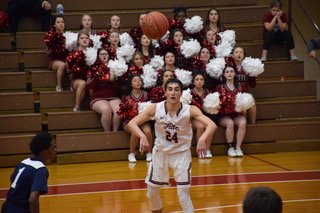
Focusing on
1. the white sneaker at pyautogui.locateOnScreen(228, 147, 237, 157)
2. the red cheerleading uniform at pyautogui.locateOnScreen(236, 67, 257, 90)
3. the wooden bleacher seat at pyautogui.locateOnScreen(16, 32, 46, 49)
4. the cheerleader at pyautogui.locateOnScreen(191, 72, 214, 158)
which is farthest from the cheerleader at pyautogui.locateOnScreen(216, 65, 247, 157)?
the wooden bleacher seat at pyautogui.locateOnScreen(16, 32, 46, 49)

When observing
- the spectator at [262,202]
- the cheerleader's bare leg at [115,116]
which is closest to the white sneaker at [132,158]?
the cheerleader's bare leg at [115,116]

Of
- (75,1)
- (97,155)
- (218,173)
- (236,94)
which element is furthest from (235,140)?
(75,1)

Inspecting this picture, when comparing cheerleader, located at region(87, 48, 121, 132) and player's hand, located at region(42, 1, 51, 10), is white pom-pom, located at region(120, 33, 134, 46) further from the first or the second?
player's hand, located at region(42, 1, 51, 10)

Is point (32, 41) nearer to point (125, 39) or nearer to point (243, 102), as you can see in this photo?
point (125, 39)

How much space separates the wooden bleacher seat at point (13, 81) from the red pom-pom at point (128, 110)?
196 cm

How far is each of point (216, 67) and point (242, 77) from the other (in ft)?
1.81

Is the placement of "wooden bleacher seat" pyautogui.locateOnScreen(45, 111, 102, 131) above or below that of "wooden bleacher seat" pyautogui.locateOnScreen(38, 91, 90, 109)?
below

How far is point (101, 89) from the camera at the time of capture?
8.50 meters

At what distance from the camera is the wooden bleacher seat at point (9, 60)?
9281mm

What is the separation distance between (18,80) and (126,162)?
2.38 meters

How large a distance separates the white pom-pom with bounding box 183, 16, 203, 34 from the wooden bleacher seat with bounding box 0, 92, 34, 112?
9.46ft

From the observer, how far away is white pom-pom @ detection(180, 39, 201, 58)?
343 inches

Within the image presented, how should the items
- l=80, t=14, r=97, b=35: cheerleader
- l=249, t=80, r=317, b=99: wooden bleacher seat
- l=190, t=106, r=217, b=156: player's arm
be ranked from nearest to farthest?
l=190, t=106, r=217, b=156: player's arm → l=80, t=14, r=97, b=35: cheerleader → l=249, t=80, r=317, b=99: wooden bleacher seat

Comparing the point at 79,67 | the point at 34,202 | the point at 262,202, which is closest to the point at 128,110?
the point at 79,67
